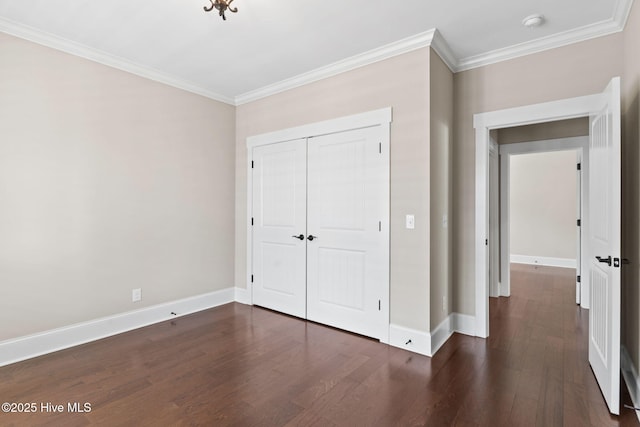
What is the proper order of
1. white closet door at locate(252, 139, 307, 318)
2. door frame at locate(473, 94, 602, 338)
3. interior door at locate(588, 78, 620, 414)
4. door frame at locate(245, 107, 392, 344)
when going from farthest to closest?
1. white closet door at locate(252, 139, 307, 318)
2. door frame at locate(473, 94, 602, 338)
3. door frame at locate(245, 107, 392, 344)
4. interior door at locate(588, 78, 620, 414)

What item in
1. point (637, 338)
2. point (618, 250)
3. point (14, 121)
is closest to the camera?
point (618, 250)

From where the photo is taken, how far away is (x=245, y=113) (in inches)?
169

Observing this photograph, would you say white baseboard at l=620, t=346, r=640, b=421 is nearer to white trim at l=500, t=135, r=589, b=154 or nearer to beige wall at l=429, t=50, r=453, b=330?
beige wall at l=429, t=50, r=453, b=330

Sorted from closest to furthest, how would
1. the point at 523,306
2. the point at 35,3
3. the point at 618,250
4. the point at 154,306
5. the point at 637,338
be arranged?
the point at 618,250
the point at 637,338
the point at 35,3
the point at 154,306
the point at 523,306

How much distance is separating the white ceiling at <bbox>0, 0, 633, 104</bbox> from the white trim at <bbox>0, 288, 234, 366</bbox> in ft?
8.13

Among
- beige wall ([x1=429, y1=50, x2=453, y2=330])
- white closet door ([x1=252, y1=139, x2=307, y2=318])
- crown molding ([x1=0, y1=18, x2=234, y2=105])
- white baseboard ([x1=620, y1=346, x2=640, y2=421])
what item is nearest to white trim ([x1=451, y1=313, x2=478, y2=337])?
beige wall ([x1=429, y1=50, x2=453, y2=330])

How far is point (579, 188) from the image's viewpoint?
4520 mm

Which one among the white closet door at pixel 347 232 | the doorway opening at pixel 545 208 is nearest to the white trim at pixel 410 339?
the white closet door at pixel 347 232

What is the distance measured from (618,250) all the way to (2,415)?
12.4 ft

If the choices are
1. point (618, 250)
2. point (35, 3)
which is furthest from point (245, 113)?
point (618, 250)

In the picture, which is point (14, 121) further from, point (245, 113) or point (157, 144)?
point (245, 113)

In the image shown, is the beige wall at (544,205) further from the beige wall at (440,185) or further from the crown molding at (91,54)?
the crown molding at (91,54)

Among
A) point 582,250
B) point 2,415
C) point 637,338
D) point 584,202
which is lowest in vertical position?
point 2,415

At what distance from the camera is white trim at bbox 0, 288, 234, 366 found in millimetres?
2627
